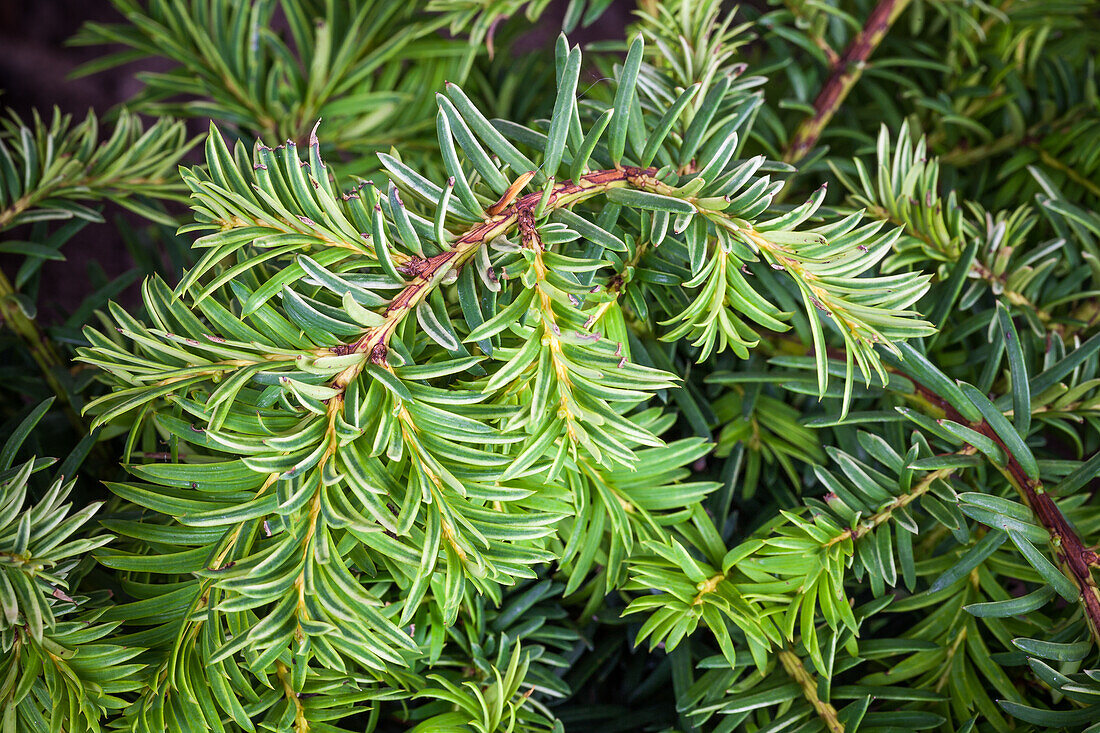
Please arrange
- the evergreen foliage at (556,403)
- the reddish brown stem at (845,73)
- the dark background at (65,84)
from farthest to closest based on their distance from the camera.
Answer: the dark background at (65,84), the reddish brown stem at (845,73), the evergreen foliage at (556,403)

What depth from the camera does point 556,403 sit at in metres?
0.32

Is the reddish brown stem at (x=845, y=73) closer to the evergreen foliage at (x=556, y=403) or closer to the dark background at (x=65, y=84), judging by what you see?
the evergreen foliage at (x=556, y=403)

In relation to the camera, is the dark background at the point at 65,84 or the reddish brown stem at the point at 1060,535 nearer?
the reddish brown stem at the point at 1060,535

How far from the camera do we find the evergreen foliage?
303 millimetres

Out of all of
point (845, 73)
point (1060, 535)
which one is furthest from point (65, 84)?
point (1060, 535)

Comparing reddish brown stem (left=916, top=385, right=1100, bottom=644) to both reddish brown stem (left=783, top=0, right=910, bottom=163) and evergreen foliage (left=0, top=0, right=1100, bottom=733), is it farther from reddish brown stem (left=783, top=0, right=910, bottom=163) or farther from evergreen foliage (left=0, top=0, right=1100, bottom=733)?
reddish brown stem (left=783, top=0, right=910, bottom=163)

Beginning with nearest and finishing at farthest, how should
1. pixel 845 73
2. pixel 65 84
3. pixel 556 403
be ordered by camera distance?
pixel 556 403 → pixel 845 73 → pixel 65 84

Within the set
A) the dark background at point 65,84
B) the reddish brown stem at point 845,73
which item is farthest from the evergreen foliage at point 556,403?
the dark background at point 65,84

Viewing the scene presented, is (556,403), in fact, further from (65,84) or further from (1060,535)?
(65,84)

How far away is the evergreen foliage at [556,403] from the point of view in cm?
30

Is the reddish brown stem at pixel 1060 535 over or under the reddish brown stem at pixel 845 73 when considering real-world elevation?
under

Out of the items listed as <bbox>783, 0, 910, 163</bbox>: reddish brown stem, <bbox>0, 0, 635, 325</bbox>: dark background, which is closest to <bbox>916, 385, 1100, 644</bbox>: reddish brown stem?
<bbox>783, 0, 910, 163</bbox>: reddish brown stem

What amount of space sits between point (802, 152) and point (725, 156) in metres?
0.23

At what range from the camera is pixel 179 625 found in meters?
0.33
